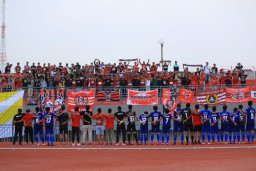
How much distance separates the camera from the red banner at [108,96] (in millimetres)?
31219

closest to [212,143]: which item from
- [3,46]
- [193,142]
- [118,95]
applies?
[193,142]

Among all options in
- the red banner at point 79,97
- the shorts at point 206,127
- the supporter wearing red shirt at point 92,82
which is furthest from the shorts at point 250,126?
the supporter wearing red shirt at point 92,82

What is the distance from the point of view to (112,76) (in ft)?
118

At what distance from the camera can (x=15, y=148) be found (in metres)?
24.5

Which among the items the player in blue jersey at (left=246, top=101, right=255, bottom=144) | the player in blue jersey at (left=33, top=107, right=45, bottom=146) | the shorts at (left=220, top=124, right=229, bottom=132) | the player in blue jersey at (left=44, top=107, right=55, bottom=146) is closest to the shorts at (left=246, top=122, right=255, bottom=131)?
the player in blue jersey at (left=246, top=101, right=255, bottom=144)

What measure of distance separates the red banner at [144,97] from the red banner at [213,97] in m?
2.66

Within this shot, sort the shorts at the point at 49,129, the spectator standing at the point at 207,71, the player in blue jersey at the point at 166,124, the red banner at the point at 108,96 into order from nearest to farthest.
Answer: the player in blue jersey at the point at 166,124 < the shorts at the point at 49,129 < the red banner at the point at 108,96 < the spectator standing at the point at 207,71

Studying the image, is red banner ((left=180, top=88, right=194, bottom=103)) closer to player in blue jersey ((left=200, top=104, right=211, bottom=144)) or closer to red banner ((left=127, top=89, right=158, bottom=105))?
red banner ((left=127, top=89, right=158, bottom=105))

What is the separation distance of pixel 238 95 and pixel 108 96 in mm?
7860

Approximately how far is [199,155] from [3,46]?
38720 mm

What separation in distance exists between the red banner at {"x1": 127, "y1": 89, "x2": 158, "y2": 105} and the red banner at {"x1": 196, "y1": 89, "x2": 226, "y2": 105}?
266cm

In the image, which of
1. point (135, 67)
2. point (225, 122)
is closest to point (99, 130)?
point (225, 122)

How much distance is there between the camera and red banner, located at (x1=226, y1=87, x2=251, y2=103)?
30.5 meters

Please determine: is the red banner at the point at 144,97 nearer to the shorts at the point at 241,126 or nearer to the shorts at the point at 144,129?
the shorts at the point at 144,129
